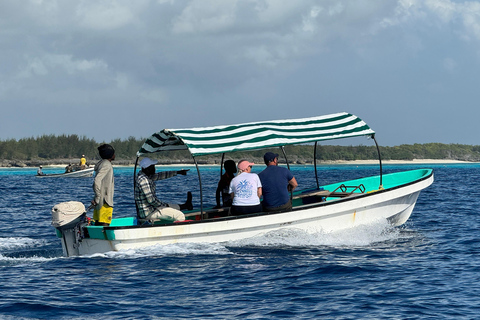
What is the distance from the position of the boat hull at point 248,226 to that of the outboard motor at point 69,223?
21 mm

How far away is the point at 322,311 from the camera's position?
23.9 ft

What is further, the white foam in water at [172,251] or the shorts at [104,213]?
the shorts at [104,213]

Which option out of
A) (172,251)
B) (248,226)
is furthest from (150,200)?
(248,226)

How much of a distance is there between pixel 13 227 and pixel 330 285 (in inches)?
425

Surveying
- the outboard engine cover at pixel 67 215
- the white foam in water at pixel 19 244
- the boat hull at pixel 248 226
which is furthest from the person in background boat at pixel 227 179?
the white foam in water at pixel 19 244

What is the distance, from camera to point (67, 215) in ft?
35.2

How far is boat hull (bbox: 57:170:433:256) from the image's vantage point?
34.8 feet

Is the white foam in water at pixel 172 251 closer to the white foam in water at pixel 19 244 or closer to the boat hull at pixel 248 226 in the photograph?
the boat hull at pixel 248 226

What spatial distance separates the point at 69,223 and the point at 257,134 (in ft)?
13.2

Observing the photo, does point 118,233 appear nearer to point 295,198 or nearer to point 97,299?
point 97,299

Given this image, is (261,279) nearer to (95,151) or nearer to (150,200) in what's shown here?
(150,200)

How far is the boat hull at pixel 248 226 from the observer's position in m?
10.6

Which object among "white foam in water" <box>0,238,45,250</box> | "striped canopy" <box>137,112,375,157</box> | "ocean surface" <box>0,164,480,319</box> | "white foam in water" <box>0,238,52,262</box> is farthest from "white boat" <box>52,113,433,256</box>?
"white foam in water" <box>0,238,45,250</box>

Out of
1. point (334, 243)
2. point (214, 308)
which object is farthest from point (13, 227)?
point (214, 308)
